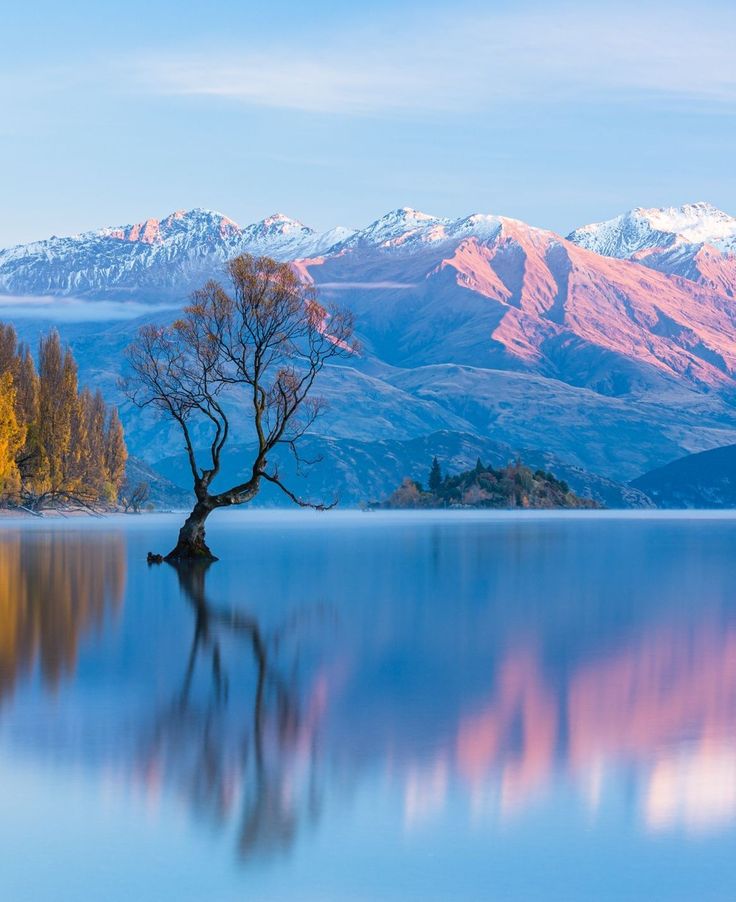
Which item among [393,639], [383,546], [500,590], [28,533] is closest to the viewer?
[393,639]

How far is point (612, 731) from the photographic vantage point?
1864cm

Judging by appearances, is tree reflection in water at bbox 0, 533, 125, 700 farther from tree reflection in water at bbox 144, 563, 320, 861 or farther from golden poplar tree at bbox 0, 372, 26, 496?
golden poplar tree at bbox 0, 372, 26, 496

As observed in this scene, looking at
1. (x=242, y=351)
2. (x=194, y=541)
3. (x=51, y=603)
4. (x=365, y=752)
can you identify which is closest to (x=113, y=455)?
(x=242, y=351)

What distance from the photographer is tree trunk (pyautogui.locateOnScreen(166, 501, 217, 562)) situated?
64.6 meters

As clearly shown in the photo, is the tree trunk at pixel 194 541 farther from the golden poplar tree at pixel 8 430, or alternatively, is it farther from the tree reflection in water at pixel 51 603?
the golden poplar tree at pixel 8 430

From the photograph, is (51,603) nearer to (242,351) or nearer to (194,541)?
(194,541)

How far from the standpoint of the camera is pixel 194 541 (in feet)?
214

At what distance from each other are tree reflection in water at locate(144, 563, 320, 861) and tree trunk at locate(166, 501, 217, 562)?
37.1m

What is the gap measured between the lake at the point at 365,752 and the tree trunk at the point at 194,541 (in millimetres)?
25328

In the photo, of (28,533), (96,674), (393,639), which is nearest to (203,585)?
(393,639)

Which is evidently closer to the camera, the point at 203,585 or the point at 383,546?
the point at 203,585

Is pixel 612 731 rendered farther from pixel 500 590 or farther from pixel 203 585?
pixel 203 585

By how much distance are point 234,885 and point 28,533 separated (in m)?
94.3

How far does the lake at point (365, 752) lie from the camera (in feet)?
39.3
